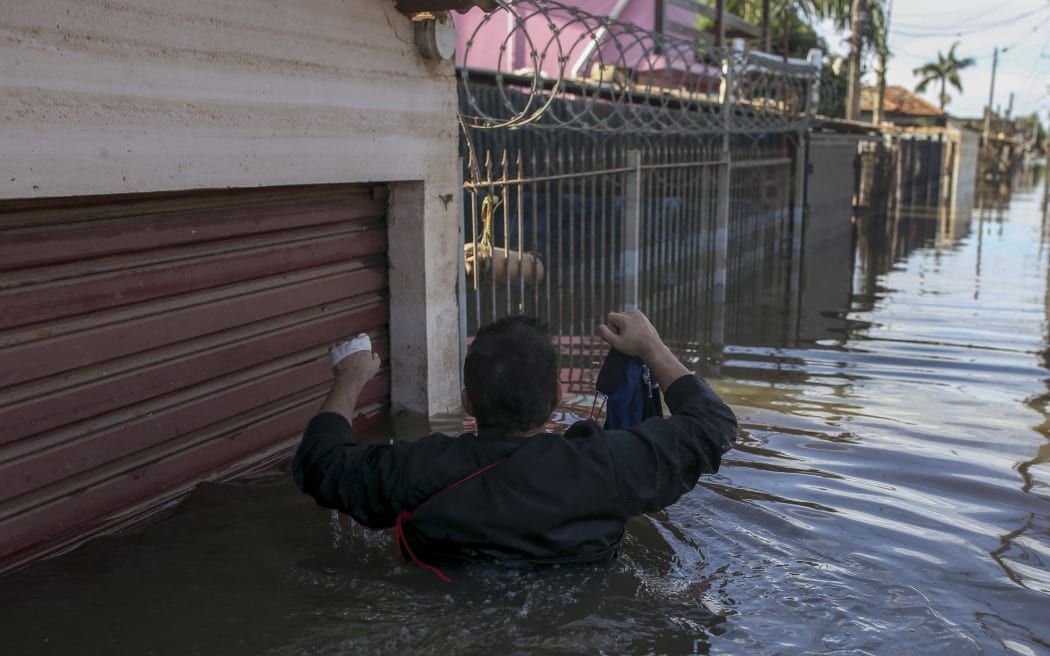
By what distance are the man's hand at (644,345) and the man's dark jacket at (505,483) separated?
0.31 m

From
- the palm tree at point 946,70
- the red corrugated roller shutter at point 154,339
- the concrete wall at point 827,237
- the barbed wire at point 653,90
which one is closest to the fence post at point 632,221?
the barbed wire at point 653,90

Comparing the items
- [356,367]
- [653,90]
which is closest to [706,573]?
[356,367]

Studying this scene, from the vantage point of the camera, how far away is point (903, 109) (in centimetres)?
5081

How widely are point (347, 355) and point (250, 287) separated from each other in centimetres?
165

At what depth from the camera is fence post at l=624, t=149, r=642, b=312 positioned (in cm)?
926

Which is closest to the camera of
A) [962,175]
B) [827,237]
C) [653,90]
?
[653,90]

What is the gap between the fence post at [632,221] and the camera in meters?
9.26

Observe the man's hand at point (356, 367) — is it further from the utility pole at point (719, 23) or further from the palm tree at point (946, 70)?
the palm tree at point (946, 70)

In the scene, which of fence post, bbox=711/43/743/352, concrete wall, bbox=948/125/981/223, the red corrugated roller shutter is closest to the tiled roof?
concrete wall, bbox=948/125/981/223

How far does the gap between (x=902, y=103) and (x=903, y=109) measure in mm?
1464

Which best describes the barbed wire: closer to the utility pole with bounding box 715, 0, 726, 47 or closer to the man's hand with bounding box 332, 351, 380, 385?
the utility pole with bounding box 715, 0, 726, 47

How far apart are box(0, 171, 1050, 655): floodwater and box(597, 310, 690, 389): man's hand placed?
0.71 metres

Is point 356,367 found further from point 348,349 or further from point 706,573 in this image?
point 706,573

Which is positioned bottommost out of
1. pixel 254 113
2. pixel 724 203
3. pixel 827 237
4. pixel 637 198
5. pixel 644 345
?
pixel 827 237
